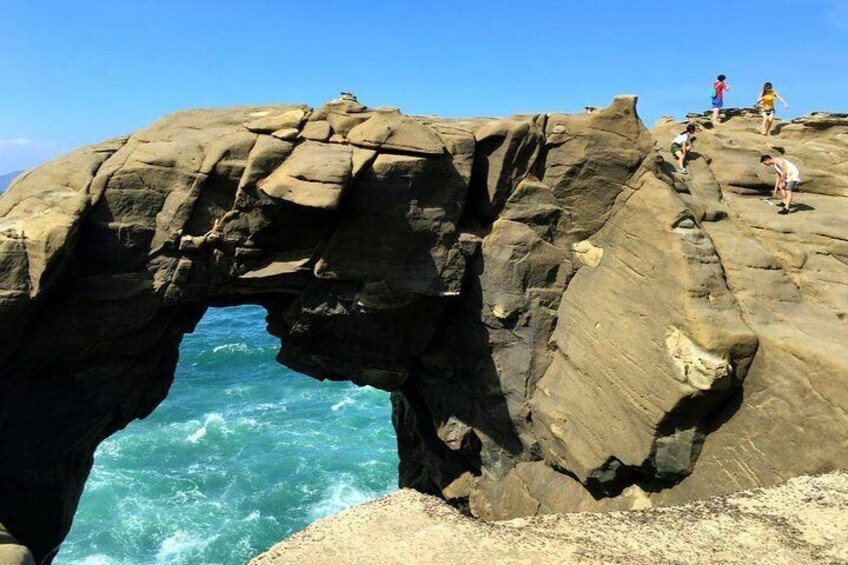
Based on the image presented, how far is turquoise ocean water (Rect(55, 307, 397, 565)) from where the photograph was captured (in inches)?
845

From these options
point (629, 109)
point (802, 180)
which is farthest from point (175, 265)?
point (802, 180)

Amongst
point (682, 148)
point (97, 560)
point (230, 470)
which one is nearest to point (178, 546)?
point (97, 560)

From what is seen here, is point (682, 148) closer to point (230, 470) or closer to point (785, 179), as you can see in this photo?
point (785, 179)

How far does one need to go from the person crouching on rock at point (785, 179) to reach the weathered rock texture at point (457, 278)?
1.03 ft

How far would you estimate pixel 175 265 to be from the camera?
13547mm

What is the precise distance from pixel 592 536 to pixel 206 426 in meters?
28.8

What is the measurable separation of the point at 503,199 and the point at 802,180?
7.32 m

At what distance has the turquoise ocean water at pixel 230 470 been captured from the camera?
21453mm

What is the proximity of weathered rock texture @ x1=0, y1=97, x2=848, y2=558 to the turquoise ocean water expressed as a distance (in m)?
7.06

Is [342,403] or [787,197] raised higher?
[787,197]

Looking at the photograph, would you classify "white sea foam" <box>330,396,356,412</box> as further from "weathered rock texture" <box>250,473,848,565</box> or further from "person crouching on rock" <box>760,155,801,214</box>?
"weathered rock texture" <box>250,473,848,565</box>

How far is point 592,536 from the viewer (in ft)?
17.7

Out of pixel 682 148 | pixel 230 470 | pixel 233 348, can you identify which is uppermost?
pixel 682 148

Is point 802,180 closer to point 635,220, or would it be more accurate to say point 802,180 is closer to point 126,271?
point 635,220
